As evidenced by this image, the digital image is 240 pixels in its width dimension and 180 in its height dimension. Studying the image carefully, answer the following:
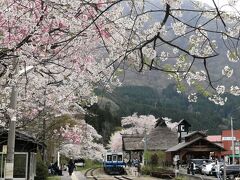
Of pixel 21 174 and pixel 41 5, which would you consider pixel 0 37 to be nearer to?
pixel 41 5

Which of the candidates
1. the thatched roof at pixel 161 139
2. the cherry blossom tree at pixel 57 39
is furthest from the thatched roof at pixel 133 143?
the cherry blossom tree at pixel 57 39

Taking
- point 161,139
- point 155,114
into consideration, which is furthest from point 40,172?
point 155,114

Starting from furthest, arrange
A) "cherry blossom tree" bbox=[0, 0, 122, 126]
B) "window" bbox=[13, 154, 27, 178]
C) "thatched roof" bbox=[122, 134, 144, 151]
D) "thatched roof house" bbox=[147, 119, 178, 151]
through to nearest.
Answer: "thatched roof" bbox=[122, 134, 144, 151]
"thatched roof house" bbox=[147, 119, 178, 151]
"window" bbox=[13, 154, 27, 178]
"cherry blossom tree" bbox=[0, 0, 122, 126]

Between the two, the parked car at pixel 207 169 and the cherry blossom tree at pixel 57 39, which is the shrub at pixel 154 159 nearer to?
the parked car at pixel 207 169

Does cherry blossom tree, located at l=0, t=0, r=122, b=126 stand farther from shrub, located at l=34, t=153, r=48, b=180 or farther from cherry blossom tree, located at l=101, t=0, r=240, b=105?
shrub, located at l=34, t=153, r=48, b=180

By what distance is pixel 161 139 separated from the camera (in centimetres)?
6450

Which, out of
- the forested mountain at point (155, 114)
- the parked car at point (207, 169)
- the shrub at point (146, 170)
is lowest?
the shrub at point (146, 170)

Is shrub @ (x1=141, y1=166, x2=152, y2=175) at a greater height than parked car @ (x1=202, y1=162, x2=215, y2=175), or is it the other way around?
parked car @ (x1=202, y1=162, x2=215, y2=175)

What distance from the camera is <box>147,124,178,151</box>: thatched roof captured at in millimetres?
62500

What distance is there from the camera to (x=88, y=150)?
2739 inches

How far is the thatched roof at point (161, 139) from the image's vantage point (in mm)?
62500

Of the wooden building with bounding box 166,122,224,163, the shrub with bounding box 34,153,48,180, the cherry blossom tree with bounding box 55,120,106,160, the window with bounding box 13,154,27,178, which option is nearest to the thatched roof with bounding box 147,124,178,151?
the wooden building with bounding box 166,122,224,163

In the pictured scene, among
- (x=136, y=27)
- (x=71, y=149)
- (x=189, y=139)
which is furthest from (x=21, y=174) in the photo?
(x=189, y=139)

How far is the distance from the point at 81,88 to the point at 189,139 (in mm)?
48803
